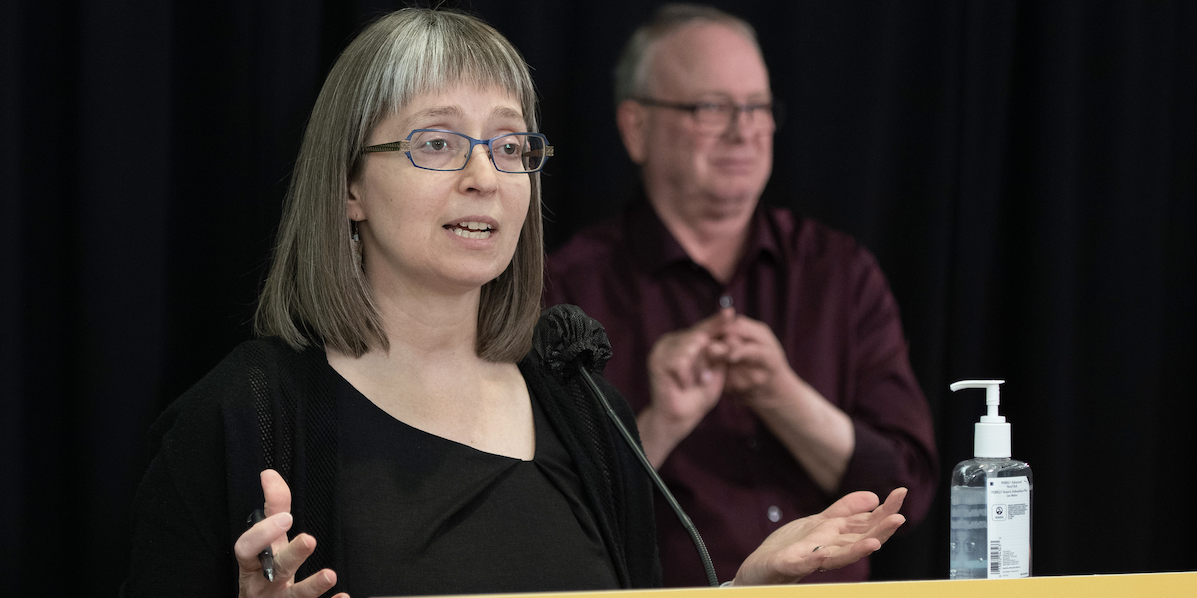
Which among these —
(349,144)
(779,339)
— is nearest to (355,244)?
(349,144)

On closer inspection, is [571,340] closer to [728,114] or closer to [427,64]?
[427,64]

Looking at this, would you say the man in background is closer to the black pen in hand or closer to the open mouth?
the open mouth

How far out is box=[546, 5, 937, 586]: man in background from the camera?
1680 millimetres

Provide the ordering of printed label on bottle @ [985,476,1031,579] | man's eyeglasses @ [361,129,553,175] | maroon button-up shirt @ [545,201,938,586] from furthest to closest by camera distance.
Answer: maroon button-up shirt @ [545,201,938,586] → man's eyeglasses @ [361,129,553,175] → printed label on bottle @ [985,476,1031,579]

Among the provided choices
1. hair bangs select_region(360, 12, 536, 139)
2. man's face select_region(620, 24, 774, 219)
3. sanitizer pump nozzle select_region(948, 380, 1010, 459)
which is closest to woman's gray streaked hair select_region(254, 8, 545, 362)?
hair bangs select_region(360, 12, 536, 139)

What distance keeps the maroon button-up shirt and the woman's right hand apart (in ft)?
2.84

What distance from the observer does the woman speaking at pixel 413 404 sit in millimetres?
1030

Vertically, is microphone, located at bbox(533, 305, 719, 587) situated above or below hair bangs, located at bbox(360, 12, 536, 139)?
below

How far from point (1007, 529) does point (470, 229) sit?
669mm

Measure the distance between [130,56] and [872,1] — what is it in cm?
129

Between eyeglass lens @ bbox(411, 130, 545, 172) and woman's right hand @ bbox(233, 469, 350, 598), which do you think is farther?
eyeglass lens @ bbox(411, 130, 545, 172)

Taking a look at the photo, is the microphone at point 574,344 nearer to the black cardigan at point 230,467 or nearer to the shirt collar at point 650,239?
the black cardigan at point 230,467

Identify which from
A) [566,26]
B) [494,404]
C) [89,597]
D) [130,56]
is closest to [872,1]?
[566,26]

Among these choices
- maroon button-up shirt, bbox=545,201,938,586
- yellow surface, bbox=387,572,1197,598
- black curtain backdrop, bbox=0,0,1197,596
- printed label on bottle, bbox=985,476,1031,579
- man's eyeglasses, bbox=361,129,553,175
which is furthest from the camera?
maroon button-up shirt, bbox=545,201,938,586
